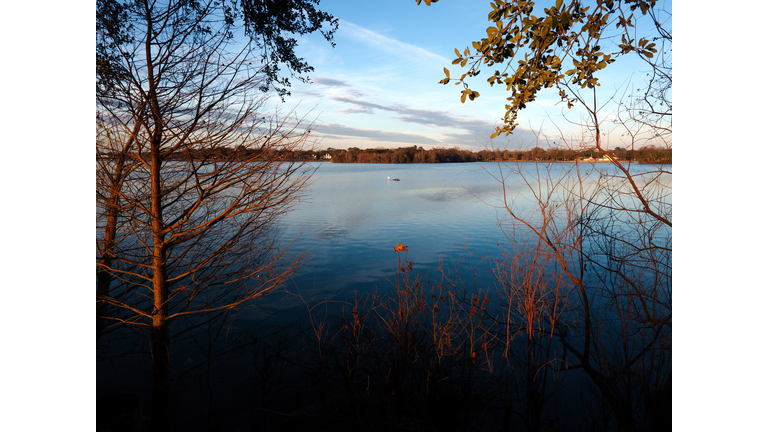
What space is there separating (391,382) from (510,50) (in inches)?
163

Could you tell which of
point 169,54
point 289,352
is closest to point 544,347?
point 289,352

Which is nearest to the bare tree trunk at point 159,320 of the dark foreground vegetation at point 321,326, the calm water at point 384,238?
the dark foreground vegetation at point 321,326

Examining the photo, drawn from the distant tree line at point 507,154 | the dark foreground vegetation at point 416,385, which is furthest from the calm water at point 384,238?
the dark foreground vegetation at point 416,385

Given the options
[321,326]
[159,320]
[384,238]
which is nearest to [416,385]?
[321,326]

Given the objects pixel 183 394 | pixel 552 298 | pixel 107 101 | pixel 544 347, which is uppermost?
pixel 107 101

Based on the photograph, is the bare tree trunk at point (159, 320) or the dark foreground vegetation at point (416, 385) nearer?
the dark foreground vegetation at point (416, 385)

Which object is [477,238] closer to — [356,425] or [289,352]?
[289,352]

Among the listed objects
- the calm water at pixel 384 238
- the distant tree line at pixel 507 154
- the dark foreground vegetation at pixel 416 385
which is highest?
the distant tree line at pixel 507 154

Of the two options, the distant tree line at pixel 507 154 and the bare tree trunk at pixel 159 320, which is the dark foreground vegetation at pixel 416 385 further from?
the distant tree line at pixel 507 154

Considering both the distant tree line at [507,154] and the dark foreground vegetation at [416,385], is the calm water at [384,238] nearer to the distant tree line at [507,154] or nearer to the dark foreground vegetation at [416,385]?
the distant tree line at [507,154]

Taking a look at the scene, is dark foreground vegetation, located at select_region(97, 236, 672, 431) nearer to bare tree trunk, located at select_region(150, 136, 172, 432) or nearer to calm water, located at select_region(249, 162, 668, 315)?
bare tree trunk, located at select_region(150, 136, 172, 432)

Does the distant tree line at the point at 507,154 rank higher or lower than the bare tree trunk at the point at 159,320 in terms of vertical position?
higher

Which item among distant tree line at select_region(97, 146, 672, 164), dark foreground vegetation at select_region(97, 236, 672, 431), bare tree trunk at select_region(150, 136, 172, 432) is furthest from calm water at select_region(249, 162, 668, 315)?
bare tree trunk at select_region(150, 136, 172, 432)
